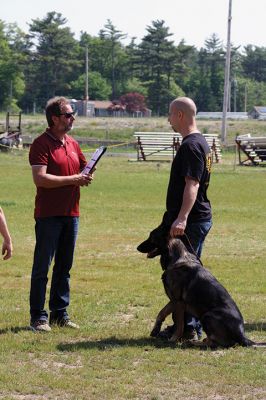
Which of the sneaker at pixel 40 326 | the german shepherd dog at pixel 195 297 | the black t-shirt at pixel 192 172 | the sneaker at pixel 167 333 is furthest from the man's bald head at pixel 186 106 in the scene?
the sneaker at pixel 40 326

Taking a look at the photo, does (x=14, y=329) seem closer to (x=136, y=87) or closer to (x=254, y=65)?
(x=136, y=87)

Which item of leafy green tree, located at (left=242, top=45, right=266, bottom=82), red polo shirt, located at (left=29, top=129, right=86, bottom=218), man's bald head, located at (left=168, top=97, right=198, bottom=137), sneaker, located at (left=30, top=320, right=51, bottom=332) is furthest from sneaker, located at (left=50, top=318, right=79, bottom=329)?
leafy green tree, located at (left=242, top=45, right=266, bottom=82)

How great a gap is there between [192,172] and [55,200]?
1.31 meters

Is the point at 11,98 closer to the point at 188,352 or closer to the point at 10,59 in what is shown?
the point at 10,59

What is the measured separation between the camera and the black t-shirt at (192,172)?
676 cm

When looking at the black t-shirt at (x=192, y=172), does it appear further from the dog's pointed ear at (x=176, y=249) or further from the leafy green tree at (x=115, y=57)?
the leafy green tree at (x=115, y=57)

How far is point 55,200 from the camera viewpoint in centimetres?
728

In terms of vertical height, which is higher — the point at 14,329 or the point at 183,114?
the point at 183,114

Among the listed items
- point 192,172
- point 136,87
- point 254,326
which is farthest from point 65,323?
point 136,87

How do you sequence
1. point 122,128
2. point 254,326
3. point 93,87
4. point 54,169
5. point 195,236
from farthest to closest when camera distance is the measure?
point 93,87
point 122,128
point 254,326
point 54,169
point 195,236

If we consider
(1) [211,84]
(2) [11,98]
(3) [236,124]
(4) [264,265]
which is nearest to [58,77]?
(2) [11,98]

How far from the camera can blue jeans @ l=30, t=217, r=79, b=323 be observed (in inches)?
288

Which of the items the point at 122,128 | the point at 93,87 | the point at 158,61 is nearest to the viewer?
the point at 122,128

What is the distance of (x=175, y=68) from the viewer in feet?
367
